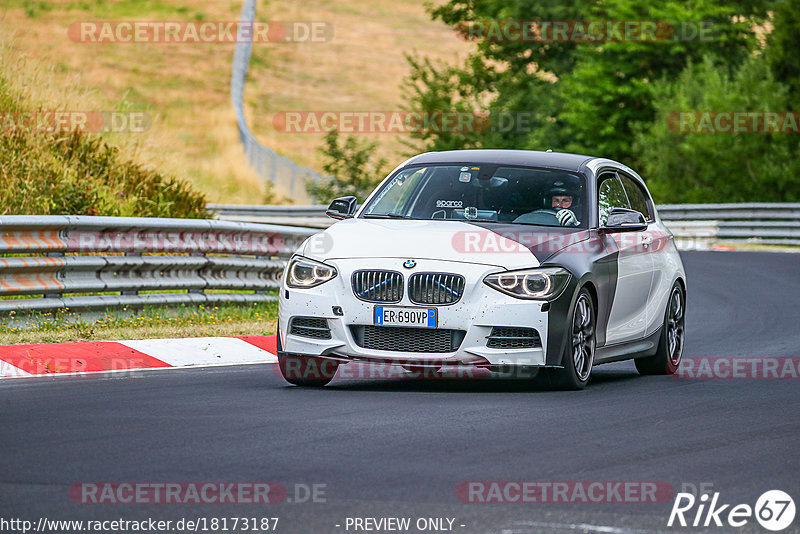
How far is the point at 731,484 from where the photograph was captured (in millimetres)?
6789

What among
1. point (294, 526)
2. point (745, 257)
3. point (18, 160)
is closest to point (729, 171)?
point (745, 257)

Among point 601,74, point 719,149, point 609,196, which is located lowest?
point 719,149

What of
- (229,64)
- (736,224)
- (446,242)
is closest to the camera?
(446,242)

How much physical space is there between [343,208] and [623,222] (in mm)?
2086

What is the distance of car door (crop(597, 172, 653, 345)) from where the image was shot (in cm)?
1120

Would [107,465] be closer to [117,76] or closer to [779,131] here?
[779,131]

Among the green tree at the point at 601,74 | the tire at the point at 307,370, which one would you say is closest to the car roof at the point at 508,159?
the tire at the point at 307,370

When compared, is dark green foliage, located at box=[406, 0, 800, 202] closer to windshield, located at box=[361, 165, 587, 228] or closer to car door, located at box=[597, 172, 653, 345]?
car door, located at box=[597, 172, 653, 345]

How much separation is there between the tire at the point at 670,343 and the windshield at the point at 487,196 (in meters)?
1.76

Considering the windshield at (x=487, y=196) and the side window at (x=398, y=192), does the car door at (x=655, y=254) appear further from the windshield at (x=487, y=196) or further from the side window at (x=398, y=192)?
the side window at (x=398, y=192)

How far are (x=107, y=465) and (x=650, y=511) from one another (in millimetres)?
2475

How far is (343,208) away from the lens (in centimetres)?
1126

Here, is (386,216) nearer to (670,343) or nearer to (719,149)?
(670,343)

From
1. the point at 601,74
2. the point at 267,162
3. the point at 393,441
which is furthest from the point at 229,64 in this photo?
the point at 393,441
